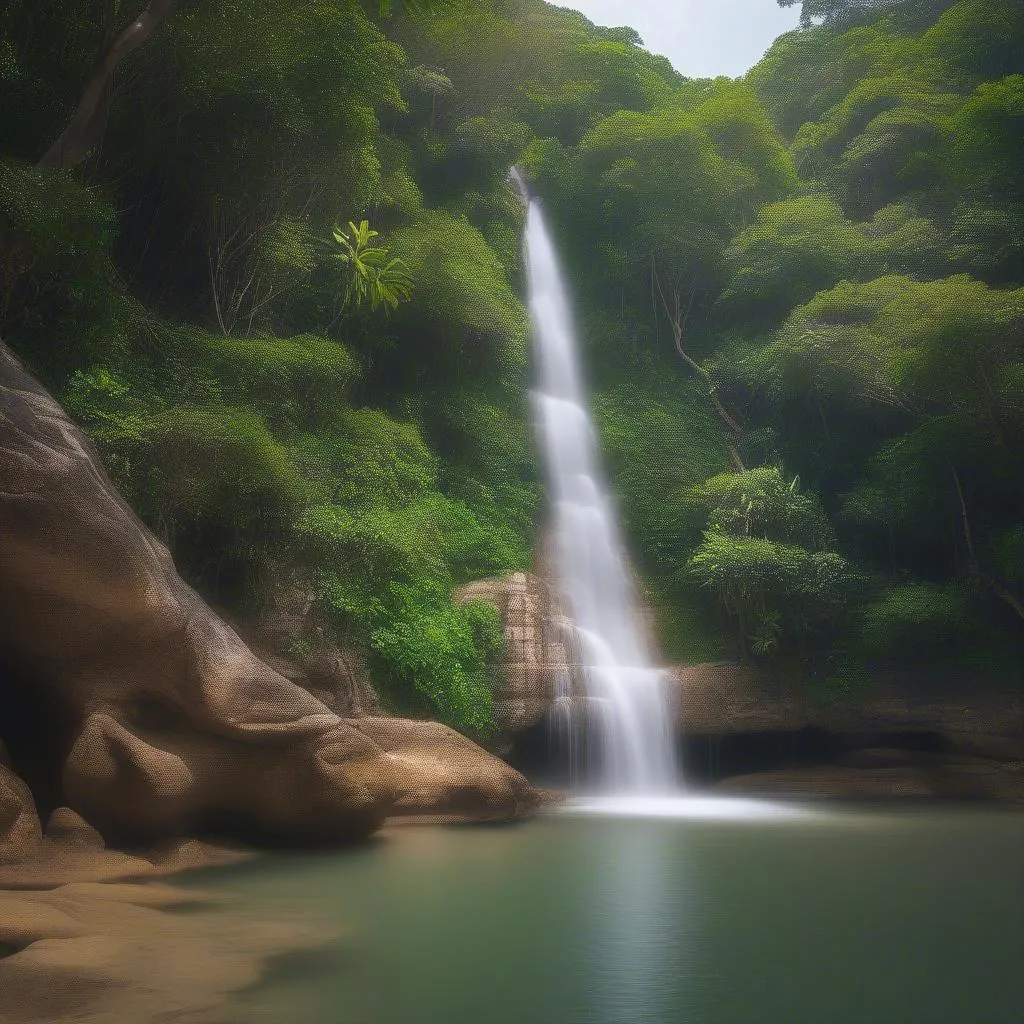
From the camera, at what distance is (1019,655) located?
1888 cm

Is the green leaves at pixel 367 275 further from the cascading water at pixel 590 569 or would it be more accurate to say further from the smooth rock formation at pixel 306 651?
the smooth rock formation at pixel 306 651

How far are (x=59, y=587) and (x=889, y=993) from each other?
747 cm

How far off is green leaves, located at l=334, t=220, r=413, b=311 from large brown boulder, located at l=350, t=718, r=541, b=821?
9246 mm

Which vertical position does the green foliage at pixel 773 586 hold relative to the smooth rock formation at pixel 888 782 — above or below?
above

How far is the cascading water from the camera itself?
17.0 meters

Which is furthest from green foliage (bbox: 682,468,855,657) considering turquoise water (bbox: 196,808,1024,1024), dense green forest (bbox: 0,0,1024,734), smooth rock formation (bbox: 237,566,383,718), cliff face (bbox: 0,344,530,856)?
cliff face (bbox: 0,344,530,856)

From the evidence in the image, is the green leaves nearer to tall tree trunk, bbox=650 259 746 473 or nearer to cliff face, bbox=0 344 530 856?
cliff face, bbox=0 344 530 856

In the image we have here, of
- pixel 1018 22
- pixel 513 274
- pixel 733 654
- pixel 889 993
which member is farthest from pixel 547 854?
pixel 1018 22

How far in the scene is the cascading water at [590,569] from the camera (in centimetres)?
1695

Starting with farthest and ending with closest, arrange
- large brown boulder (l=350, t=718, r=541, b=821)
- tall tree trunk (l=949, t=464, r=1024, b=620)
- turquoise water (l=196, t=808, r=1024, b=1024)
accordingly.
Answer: tall tree trunk (l=949, t=464, r=1024, b=620), large brown boulder (l=350, t=718, r=541, b=821), turquoise water (l=196, t=808, r=1024, b=1024)

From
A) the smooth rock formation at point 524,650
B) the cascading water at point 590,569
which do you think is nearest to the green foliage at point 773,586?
the cascading water at point 590,569

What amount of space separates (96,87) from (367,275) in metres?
7.13

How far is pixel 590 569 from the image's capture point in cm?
2134

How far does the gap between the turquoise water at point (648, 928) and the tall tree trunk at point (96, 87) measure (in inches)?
340
